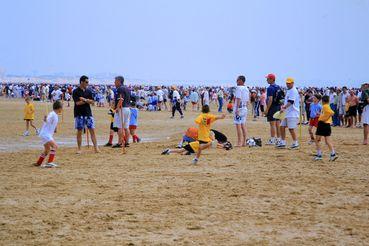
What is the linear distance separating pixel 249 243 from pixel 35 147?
10.5 meters

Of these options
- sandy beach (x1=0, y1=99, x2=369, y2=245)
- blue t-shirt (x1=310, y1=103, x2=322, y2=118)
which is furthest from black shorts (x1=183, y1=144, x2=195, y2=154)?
blue t-shirt (x1=310, y1=103, x2=322, y2=118)

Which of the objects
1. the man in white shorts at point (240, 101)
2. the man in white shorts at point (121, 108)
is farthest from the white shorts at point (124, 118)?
the man in white shorts at point (240, 101)

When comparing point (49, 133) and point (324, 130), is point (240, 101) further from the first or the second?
Answer: point (49, 133)

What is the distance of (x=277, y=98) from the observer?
47.1 ft

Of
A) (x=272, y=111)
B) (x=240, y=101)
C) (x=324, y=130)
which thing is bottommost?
(x=324, y=130)

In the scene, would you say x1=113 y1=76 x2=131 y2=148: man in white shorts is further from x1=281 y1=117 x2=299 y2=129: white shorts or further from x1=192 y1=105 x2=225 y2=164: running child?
x1=281 y1=117 x2=299 y2=129: white shorts

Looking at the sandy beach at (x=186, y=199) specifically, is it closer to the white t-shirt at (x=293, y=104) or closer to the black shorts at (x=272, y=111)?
the white t-shirt at (x=293, y=104)

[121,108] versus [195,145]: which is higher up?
[121,108]

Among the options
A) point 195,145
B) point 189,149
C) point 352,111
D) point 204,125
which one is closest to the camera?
point 204,125

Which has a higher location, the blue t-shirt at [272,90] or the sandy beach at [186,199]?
the blue t-shirt at [272,90]

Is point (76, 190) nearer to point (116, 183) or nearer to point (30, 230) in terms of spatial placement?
point (116, 183)

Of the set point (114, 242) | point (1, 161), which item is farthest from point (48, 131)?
point (114, 242)

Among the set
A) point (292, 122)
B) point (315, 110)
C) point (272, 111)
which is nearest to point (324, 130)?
point (292, 122)

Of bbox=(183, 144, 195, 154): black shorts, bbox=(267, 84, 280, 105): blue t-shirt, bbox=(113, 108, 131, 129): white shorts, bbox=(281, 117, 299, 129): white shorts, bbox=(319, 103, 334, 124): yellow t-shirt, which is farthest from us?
bbox=(113, 108, 131, 129): white shorts
